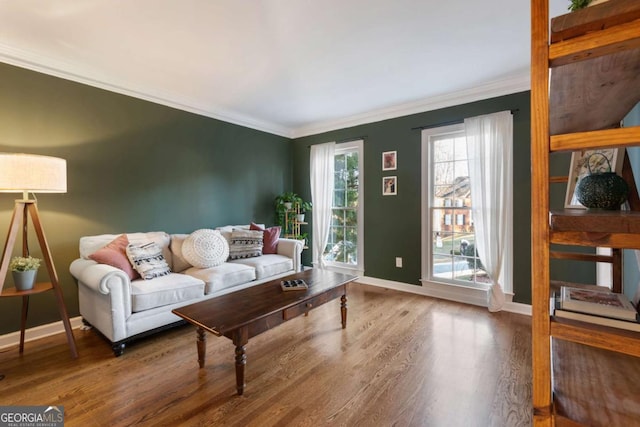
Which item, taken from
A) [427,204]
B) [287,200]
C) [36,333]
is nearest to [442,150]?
[427,204]

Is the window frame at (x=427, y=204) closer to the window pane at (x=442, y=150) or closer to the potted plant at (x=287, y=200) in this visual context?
the window pane at (x=442, y=150)

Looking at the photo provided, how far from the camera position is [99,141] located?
2842 millimetres


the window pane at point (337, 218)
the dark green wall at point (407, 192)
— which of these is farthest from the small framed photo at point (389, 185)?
the window pane at point (337, 218)

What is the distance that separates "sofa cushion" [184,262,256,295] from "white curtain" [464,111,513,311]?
2.64 meters

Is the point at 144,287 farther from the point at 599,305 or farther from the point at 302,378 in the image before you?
the point at 599,305

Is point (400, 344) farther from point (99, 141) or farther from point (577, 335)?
point (99, 141)

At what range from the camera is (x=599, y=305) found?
0.73m

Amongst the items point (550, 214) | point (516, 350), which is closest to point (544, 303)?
point (550, 214)

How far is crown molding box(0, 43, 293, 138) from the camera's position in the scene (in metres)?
2.37

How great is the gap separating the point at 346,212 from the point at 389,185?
865 mm

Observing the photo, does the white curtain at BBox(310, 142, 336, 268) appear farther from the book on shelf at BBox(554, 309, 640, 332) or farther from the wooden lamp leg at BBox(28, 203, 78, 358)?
the book on shelf at BBox(554, 309, 640, 332)

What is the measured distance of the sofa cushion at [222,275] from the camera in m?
2.73

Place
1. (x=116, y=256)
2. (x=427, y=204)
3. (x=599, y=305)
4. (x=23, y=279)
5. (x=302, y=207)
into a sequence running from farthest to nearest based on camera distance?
1. (x=302, y=207)
2. (x=427, y=204)
3. (x=116, y=256)
4. (x=23, y=279)
5. (x=599, y=305)

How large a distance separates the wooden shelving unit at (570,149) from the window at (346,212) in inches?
140
